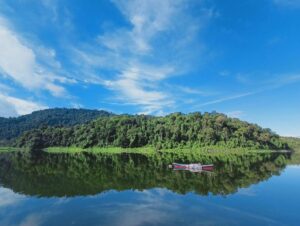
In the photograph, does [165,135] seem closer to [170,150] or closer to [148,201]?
[170,150]

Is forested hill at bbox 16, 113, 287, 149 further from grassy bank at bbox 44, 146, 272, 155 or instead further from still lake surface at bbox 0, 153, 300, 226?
still lake surface at bbox 0, 153, 300, 226

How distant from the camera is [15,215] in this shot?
18562 millimetres

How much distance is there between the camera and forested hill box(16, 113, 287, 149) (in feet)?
371

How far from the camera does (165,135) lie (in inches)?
4702

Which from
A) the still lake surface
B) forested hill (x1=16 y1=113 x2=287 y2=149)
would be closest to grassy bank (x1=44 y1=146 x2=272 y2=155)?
forested hill (x1=16 y1=113 x2=287 y2=149)

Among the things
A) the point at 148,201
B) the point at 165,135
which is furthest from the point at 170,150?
the point at 148,201

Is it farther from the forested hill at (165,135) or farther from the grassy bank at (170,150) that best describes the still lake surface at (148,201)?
the forested hill at (165,135)

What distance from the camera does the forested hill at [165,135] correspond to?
371ft

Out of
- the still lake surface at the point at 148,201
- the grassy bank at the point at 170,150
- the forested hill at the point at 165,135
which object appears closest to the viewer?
the still lake surface at the point at 148,201

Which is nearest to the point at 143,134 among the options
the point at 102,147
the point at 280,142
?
the point at 102,147

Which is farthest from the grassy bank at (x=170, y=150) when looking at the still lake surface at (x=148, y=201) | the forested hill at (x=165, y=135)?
the still lake surface at (x=148, y=201)

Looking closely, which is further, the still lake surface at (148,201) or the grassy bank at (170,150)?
the grassy bank at (170,150)

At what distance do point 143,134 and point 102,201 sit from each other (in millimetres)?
98798

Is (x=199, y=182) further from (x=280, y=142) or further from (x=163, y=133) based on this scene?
(x=280, y=142)
